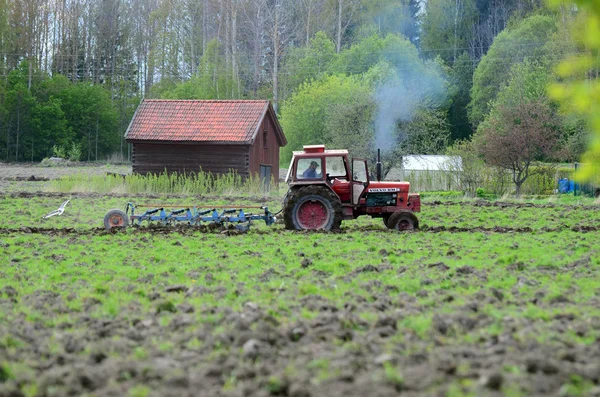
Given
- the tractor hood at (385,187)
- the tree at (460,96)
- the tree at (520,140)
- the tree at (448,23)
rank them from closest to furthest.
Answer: the tractor hood at (385,187) < the tree at (520,140) < the tree at (460,96) < the tree at (448,23)

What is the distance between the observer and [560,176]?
3741 cm

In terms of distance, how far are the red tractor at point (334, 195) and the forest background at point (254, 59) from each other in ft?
107

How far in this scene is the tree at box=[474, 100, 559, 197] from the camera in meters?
34.1

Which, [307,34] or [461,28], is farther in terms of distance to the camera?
[461,28]

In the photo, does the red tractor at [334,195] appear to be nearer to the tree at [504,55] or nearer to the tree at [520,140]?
the tree at [520,140]

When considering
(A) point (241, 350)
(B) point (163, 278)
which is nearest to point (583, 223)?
(B) point (163, 278)

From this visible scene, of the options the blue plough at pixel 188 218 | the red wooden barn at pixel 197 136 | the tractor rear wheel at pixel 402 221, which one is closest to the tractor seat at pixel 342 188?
the tractor rear wheel at pixel 402 221

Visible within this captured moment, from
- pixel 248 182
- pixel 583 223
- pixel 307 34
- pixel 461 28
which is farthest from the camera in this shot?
pixel 461 28

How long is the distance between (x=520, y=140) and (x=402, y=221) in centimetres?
1675

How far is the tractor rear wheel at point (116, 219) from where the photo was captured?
60.4 feet

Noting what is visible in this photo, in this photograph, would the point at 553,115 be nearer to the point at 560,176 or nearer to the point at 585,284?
the point at 560,176

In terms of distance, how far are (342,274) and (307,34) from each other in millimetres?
66594

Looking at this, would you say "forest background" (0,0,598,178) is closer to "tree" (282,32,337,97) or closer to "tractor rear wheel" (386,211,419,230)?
"tree" (282,32,337,97)

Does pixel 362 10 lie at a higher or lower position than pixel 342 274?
higher
